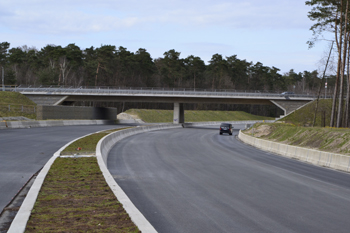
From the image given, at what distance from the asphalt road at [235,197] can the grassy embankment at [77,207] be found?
80cm

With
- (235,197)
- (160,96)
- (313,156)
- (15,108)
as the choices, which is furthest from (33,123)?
(235,197)

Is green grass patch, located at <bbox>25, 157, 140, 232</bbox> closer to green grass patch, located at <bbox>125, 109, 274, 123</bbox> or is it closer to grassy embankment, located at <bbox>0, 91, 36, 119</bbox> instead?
grassy embankment, located at <bbox>0, 91, 36, 119</bbox>

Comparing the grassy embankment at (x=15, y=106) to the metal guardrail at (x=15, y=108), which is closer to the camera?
the grassy embankment at (x=15, y=106)

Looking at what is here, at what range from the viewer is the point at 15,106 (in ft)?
224

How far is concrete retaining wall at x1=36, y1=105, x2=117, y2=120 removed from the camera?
58.2m

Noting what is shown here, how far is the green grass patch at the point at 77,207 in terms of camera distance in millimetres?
6434

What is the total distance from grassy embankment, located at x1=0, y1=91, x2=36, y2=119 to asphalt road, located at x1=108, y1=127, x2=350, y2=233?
4876 centimetres

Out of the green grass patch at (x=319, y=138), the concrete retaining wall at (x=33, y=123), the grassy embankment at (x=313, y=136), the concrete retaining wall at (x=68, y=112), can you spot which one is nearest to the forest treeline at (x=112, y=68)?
the concrete retaining wall at (x=68, y=112)

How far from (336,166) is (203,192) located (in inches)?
417

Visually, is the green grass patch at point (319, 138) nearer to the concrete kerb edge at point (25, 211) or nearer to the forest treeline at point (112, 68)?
the concrete kerb edge at point (25, 211)

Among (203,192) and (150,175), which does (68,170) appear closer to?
(150,175)

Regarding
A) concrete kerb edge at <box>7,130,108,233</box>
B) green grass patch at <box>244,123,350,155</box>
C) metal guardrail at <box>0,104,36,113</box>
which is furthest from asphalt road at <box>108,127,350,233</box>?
metal guardrail at <box>0,104,36,113</box>

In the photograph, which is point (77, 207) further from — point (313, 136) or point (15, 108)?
point (15, 108)

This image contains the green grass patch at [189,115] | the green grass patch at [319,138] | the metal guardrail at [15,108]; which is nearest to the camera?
the green grass patch at [319,138]
